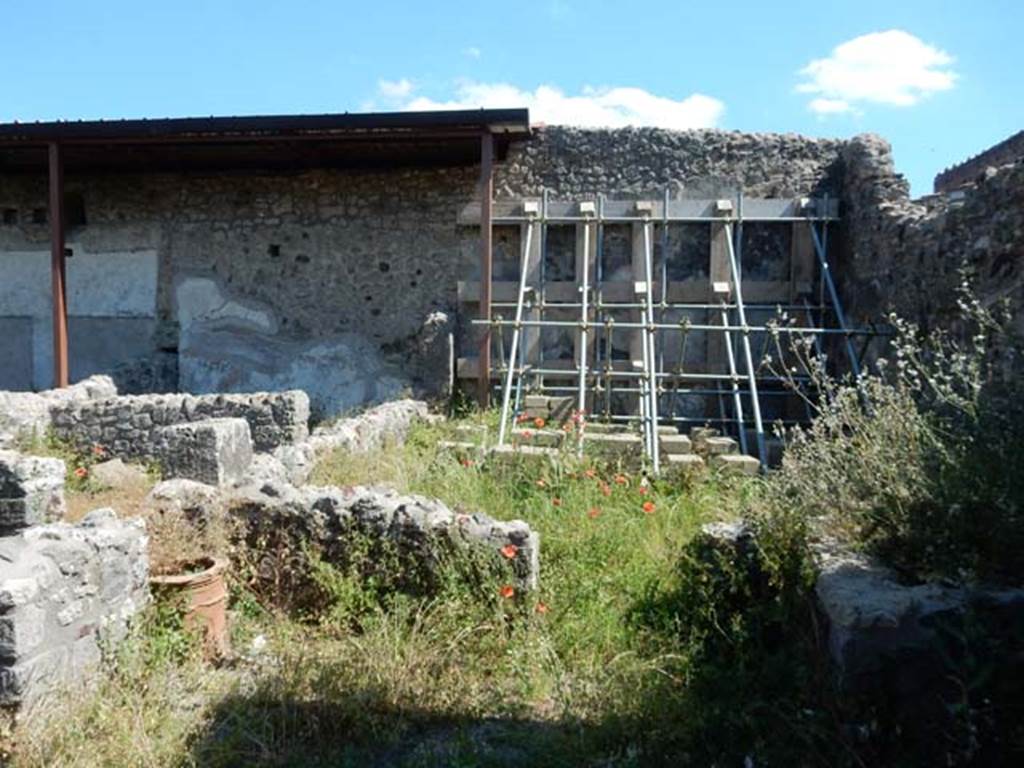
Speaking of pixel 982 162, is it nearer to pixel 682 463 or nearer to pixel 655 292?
pixel 655 292

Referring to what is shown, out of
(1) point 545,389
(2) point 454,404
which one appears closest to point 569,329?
(1) point 545,389

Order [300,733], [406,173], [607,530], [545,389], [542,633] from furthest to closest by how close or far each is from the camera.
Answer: [406,173] < [545,389] < [607,530] < [542,633] < [300,733]

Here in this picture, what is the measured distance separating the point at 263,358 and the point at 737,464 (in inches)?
262

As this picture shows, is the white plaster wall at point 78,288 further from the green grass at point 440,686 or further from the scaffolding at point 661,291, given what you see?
the green grass at point 440,686

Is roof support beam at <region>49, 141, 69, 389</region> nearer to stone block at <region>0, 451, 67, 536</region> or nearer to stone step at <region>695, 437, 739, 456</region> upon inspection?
stone block at <region>0, 451, 67, 536</region>

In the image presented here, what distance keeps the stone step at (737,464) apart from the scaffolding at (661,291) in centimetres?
224

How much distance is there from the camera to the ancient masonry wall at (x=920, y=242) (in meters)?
6.18

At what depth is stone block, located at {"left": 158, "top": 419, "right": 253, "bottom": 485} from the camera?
712 centimetres

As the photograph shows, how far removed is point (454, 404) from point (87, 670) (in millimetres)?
6937

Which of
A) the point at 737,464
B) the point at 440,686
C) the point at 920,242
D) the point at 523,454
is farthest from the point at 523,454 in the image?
the point at 920,242

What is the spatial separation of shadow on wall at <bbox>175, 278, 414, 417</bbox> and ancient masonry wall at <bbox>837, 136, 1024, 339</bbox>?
555cm

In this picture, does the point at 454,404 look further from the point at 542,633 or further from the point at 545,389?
the point at 542,633

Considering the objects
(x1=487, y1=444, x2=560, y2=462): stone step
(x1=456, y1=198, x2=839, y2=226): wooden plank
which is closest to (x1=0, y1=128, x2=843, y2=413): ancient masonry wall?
(x1=456, y1=198, x2=839, y2=226): wooden plank

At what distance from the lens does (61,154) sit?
10.6 meters
